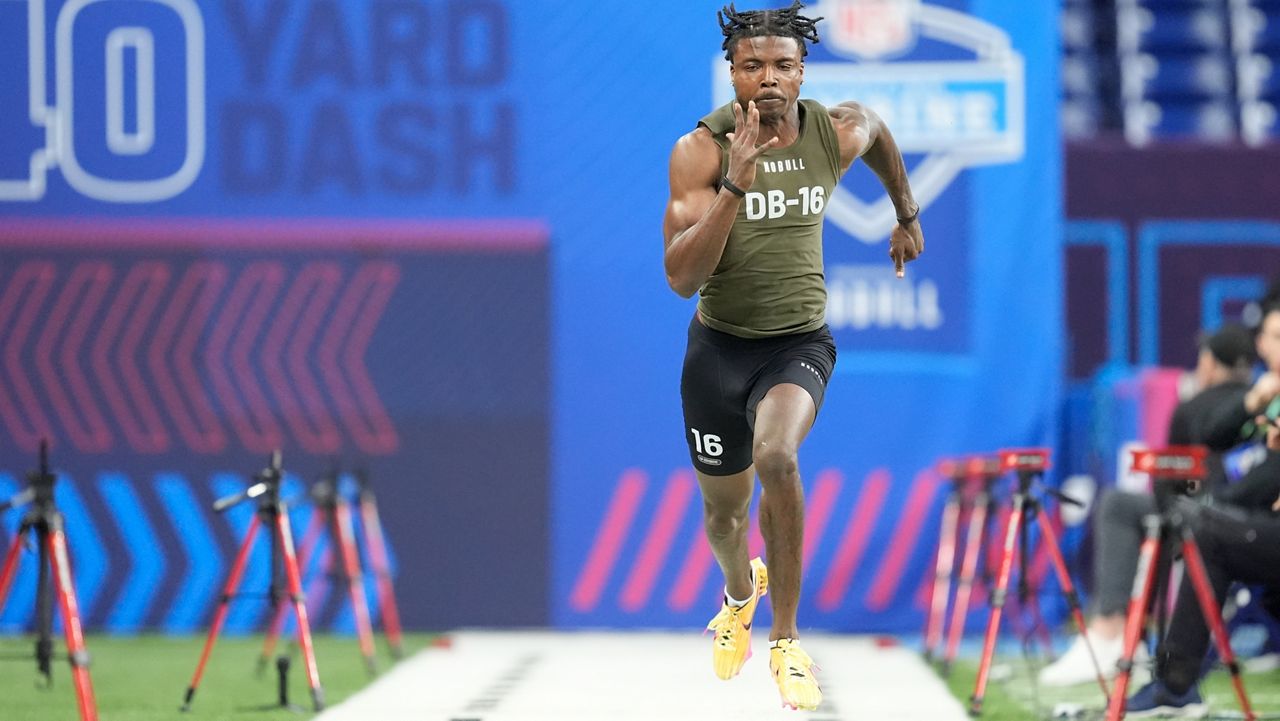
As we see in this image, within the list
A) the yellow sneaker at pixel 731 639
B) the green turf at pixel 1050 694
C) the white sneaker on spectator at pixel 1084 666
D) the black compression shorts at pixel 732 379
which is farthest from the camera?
the white sneaker on spectator at pixel 1084 666

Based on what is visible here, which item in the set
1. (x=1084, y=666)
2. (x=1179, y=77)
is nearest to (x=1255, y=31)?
(x=1179, y=77)

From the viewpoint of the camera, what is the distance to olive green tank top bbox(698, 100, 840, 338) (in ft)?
17.6

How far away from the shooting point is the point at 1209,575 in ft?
20.2

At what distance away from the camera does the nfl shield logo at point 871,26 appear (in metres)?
9.64

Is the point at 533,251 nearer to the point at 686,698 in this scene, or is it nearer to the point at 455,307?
the point at 455,307

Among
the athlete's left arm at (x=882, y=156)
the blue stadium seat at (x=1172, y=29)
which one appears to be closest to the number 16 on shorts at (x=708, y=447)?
the athlete's left arm at (x=882, y=156)

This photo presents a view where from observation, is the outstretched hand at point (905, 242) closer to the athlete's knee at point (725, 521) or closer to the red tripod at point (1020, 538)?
the athlete's knee at point (725, 521)

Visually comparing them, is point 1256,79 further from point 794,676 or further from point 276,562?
point 794,676

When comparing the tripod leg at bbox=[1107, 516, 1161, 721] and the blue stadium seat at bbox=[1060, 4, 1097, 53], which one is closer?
the tripod leg at bbox=[1107, 516, 1161, 721]

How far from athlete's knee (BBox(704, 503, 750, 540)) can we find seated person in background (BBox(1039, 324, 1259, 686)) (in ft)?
7.68

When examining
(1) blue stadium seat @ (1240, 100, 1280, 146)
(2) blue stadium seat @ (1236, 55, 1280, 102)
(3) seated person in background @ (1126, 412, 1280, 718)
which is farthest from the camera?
(2) blue stadium seat @ (1236, 55, 1280, 102)

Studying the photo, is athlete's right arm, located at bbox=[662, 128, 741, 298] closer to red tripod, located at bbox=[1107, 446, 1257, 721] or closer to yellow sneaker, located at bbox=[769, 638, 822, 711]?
yellow sneaker, located at bbox=[769, 638, 822, 711]

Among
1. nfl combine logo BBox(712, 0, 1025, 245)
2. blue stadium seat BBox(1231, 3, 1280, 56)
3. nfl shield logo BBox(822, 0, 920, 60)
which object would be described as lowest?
nfl combine logo BBox(712, 0, 1025, 245)

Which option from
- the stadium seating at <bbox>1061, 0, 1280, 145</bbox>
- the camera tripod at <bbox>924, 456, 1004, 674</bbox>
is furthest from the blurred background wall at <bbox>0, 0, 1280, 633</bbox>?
the stadium seating at <bbox>1061, 0, 1280, 145</bbox>
